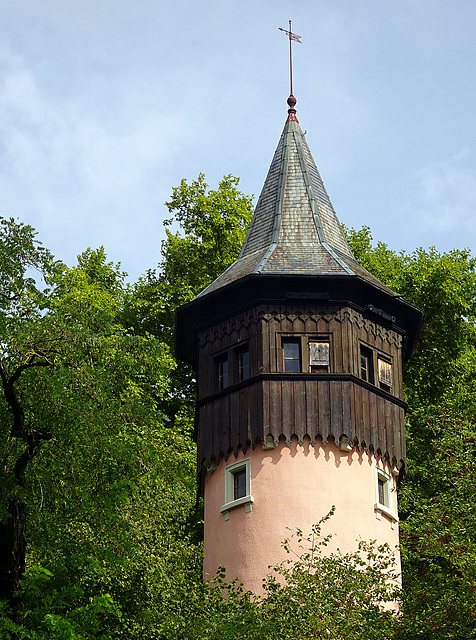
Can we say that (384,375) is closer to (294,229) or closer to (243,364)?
(243,364)

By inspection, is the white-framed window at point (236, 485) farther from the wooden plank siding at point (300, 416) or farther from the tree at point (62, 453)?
the tree at point (62, 453)

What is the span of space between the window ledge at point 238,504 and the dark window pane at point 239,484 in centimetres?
21

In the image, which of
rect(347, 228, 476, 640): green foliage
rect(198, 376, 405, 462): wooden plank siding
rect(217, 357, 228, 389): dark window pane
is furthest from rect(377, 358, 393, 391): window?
rect(217, 357, 228, 389): dark window pane

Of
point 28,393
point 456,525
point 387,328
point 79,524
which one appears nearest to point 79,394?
point 28,393

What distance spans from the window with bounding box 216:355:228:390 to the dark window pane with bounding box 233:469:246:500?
73.7 inches

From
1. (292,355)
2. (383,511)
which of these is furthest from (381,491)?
(292,355)

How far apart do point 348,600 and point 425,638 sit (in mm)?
1459

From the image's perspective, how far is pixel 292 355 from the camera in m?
24.6

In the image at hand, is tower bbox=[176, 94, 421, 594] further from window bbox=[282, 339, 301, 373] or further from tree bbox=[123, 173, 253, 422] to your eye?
tree bbox=[123, 173, 253, 422]

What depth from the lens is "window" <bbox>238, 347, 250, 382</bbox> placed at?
24.7m

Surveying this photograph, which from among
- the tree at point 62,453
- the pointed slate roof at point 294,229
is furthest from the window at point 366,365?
Result: the tree at point 62,453

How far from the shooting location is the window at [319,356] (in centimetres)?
2436

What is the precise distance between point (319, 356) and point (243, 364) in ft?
5.18

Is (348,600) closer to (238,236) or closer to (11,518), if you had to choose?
(11,518)
